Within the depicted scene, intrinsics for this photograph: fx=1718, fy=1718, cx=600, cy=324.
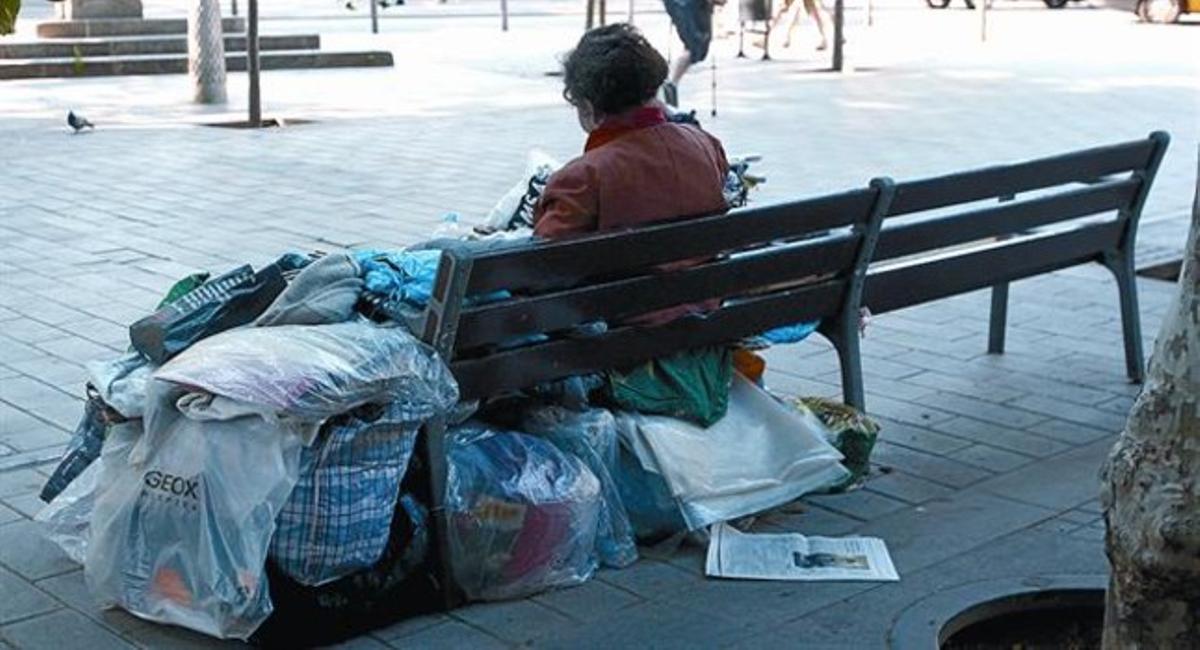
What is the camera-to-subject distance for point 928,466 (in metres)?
5.38

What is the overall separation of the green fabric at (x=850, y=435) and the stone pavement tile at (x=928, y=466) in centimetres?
22

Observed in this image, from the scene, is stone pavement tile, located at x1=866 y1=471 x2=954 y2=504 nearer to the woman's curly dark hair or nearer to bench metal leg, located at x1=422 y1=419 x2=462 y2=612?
the woman's curly dark hair

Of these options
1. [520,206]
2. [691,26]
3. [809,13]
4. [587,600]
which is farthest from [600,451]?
[809,13]

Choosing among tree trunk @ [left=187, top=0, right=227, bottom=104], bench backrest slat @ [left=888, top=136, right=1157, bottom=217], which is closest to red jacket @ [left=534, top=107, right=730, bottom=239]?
bench backrest slat @ [left=888, top=136, right=1157, bottom=217]

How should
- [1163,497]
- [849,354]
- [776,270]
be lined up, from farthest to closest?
[849,354]
[776,270]
[1163,497]

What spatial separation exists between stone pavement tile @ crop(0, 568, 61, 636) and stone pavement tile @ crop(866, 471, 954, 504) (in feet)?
7.77

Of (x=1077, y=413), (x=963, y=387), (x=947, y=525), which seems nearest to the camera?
(x=947, y=525)

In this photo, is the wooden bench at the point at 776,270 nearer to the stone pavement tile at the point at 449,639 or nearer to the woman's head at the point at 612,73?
the stone pavement tile at the point at 449,639

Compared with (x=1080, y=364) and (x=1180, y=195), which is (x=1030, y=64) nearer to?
(x=1180, y=195)

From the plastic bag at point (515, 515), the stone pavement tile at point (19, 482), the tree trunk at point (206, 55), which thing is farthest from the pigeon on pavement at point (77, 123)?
the plastic bag at point (515, 515)

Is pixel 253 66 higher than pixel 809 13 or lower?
lower

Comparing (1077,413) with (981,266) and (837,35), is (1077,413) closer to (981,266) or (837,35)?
(981,266)

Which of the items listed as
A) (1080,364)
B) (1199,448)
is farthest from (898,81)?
(1199,448)

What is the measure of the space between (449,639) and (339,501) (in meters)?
0.43
